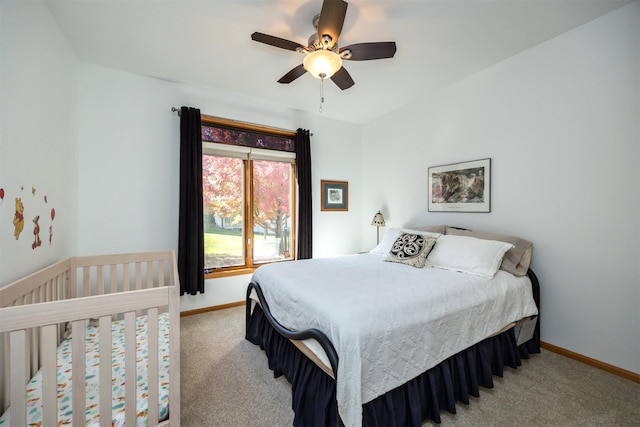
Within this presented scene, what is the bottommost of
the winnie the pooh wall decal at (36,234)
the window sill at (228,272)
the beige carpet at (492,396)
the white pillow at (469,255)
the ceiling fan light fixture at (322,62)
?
the beige carpet at (492,396)

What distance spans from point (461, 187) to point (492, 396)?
1966 millimetres

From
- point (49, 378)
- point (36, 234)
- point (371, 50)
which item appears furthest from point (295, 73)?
point (49, 378)

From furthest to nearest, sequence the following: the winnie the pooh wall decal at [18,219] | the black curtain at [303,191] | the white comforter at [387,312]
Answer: the black curtain at [303,191] < the winnie the pooh wall decal at [18,219] < the white comforter at [387,312]

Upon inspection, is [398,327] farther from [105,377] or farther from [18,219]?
[18,219]

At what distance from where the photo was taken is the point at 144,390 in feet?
3.94

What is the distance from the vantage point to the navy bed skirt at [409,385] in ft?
4.33

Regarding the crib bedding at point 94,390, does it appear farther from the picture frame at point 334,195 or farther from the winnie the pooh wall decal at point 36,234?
the picture frame at point 334,195

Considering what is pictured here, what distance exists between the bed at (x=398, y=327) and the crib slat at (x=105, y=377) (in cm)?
87

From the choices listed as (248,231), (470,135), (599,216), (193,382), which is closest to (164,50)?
(248,231)

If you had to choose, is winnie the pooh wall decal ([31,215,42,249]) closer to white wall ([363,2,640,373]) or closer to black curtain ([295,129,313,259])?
black curtain ([295,129,313,259])

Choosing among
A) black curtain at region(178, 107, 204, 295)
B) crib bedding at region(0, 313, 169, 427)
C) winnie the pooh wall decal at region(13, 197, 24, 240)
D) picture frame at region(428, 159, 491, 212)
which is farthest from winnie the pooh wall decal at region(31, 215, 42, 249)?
picture frame at region(428, 159, 491, 212)

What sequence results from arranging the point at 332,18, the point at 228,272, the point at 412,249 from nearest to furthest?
the point at 332,18 → the point at 412,249 → the point at 228,272

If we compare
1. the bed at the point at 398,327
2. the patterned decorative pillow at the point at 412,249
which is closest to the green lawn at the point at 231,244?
the bed at the point at 398,327

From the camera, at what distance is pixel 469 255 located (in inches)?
84.9
